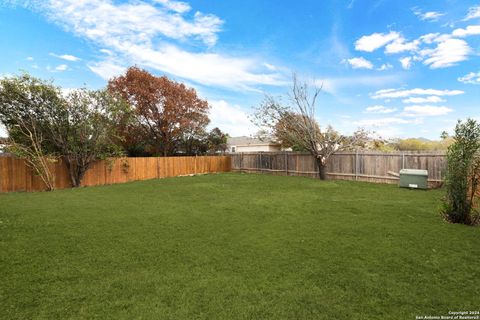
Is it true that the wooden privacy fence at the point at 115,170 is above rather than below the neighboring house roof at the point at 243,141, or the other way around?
below

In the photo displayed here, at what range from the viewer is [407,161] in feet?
38.3

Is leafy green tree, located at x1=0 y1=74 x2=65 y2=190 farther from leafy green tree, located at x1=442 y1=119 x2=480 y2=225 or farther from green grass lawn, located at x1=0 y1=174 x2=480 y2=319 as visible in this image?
leafy green tree, located at x1=442 y1=119 x2=480 y2=225

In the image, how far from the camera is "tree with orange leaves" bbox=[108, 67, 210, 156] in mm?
22188

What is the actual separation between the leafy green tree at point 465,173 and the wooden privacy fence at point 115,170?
14164 millimetres

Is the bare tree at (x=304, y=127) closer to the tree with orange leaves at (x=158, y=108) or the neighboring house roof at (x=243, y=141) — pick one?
the tree with orange leaves at (x=158, y=108)

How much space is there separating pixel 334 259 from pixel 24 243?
4.63 metres

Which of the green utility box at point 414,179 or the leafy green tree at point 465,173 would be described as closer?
the leafy green tree at point 465,173

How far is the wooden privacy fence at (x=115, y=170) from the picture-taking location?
1155 cm

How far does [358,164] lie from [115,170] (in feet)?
41.9

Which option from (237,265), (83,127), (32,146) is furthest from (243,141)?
(237,265)

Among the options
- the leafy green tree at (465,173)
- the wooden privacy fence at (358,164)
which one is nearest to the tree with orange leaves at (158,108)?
the wooden privacy fence at (358,164)

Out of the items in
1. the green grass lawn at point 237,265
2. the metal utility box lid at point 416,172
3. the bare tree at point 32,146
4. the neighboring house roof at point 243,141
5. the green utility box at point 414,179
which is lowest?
the green grass lawn at point 237,265

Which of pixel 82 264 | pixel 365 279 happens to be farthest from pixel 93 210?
pixel 365 279

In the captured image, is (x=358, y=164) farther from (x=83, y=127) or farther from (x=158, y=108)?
(x=158, y=108)
